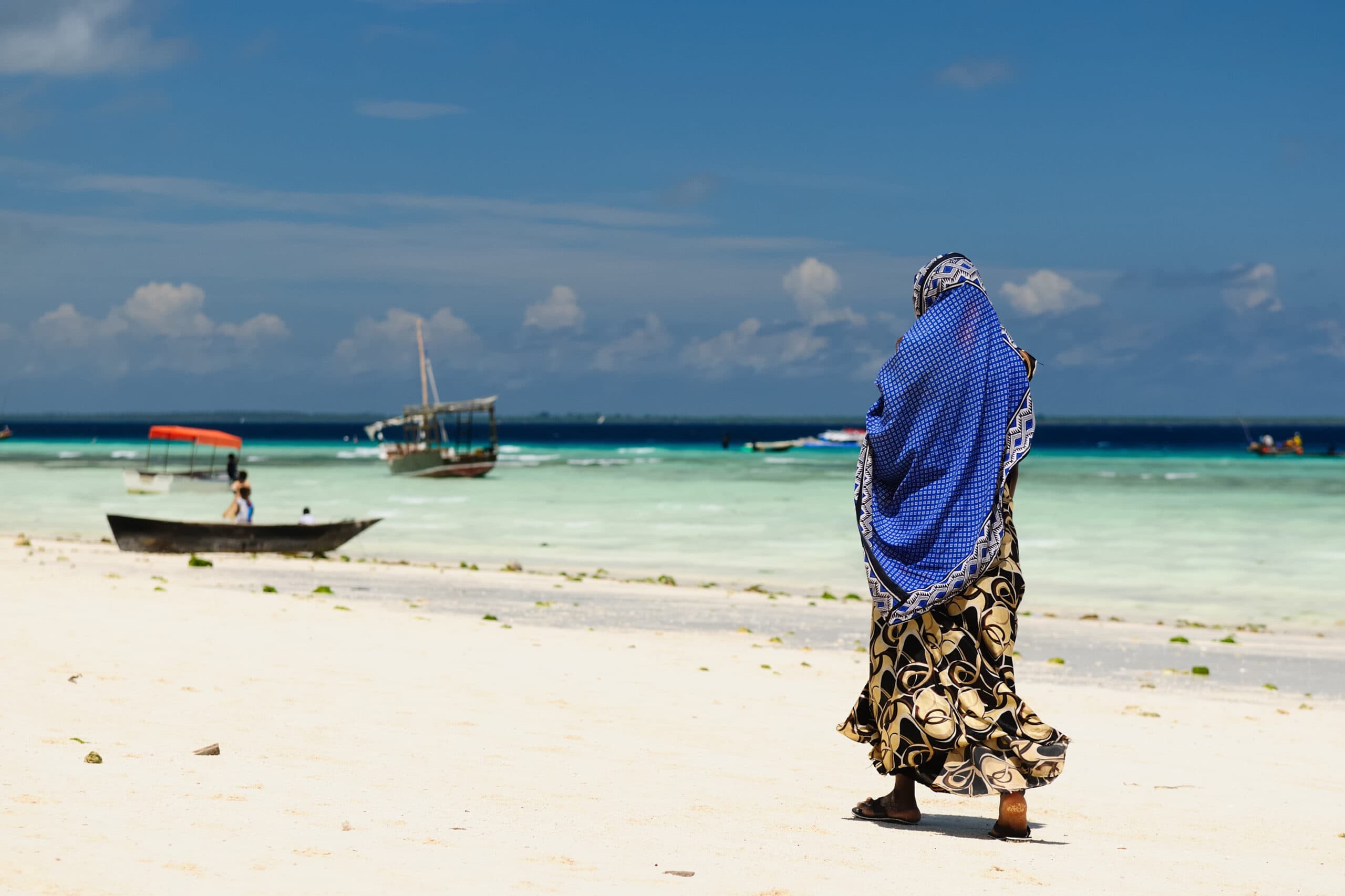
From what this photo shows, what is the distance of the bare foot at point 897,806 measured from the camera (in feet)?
16.9

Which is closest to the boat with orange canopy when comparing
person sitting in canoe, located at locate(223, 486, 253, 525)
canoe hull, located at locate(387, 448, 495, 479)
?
canoe hull, located at locate(387, 448, 495, 479)

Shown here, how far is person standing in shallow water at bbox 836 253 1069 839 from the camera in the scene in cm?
489

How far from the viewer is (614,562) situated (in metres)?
24.8

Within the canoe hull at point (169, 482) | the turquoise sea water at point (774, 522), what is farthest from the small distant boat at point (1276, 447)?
the canoe hull at point (169, 482)

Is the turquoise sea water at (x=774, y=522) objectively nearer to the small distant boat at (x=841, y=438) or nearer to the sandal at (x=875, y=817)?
the sandal at (x=875, y=817)

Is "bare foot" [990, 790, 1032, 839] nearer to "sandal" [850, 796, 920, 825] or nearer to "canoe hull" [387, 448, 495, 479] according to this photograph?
"sandal" [850, 796, 920, 825]

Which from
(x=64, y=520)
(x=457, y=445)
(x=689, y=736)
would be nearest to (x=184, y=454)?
(x=457, y=445)

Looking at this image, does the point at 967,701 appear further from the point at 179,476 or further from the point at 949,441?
the point at 179,476

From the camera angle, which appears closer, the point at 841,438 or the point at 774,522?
the point at 774,522

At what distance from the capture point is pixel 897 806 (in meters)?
5.16

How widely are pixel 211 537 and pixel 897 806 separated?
17.5m

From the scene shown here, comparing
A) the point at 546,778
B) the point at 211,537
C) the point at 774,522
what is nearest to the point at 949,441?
the point at 546,778

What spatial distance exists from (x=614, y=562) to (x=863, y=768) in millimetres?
18402

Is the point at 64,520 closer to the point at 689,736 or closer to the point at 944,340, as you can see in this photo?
the point at 689,736
